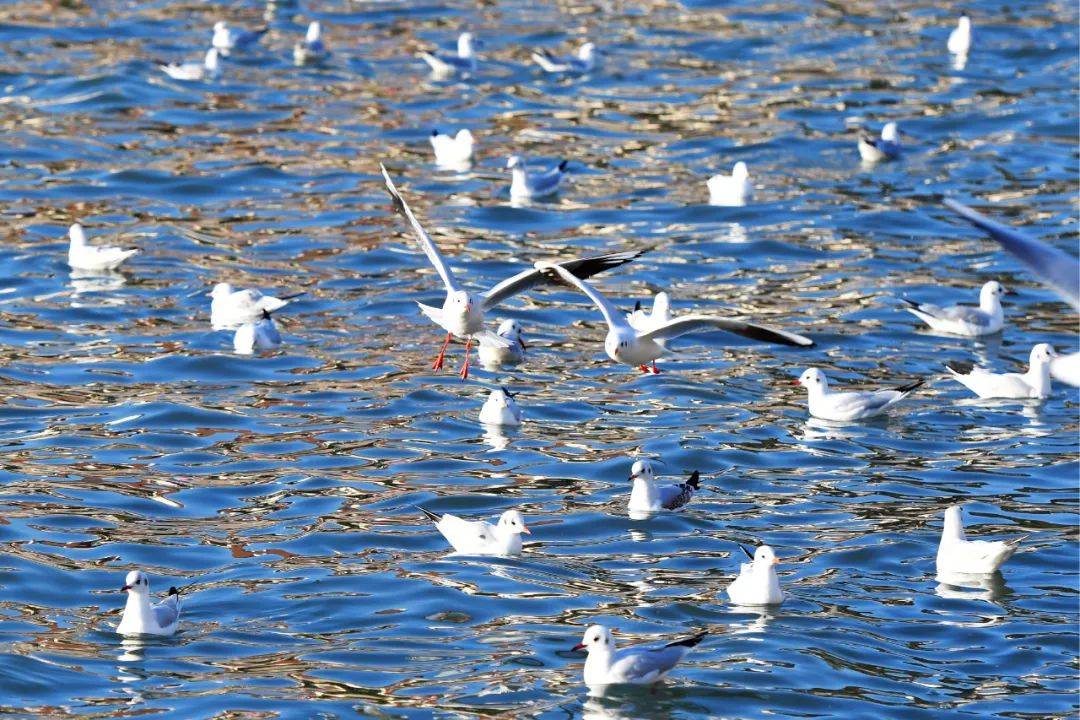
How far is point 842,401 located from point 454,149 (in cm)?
1054

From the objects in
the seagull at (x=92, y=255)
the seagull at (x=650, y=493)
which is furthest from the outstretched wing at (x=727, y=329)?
the seagull at (x=92, y=255)

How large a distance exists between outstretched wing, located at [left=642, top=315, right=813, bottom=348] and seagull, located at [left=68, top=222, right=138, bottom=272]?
30.1ft

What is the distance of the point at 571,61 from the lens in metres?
31.8

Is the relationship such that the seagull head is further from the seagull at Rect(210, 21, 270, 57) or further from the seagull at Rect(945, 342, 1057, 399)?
the seagull at Rect(210, 21, 270, 57)

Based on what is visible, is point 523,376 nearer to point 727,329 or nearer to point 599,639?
point 727,329

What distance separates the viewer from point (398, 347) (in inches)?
802

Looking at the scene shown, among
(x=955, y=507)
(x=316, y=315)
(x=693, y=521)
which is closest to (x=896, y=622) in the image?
(x=955, y=507)

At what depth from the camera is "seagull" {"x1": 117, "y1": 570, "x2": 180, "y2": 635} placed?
12.5 metres

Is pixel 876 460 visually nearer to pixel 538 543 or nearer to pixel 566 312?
pixel 538 543

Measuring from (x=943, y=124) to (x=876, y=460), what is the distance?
13.0 metres

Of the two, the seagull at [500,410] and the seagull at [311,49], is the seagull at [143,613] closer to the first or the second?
the seagull at [500,410]

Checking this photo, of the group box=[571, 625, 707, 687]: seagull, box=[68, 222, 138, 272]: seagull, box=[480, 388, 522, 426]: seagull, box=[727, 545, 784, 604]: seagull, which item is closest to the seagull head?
box=[571, 625, 707, 687]: seagull

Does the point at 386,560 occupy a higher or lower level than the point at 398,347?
lower

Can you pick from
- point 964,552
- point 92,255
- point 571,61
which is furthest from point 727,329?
point 571,61
